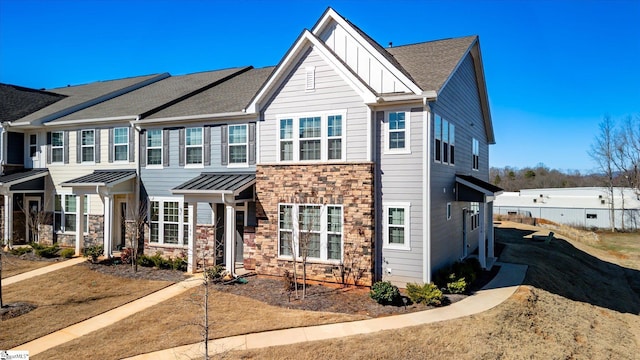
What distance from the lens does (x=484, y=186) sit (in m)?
15.2

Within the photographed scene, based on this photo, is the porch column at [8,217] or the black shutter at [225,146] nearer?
the black shutter at [225,146]

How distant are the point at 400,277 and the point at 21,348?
10.5 m

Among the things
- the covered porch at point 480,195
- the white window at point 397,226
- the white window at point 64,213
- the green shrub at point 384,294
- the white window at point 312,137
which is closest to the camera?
the green shrub at point 384,294

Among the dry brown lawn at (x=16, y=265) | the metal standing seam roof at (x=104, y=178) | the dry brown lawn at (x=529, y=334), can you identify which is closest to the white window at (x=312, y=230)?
the dry brown lawn at (x=529, y=334)

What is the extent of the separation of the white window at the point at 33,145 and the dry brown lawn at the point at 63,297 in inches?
346

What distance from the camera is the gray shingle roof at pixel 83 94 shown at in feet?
67.1

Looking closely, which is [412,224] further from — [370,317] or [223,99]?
[223,99]

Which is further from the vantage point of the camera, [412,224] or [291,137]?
[291,137]

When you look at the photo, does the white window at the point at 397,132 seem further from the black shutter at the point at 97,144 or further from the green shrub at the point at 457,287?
the black shutter at the point at 97,144

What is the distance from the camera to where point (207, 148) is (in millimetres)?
16406

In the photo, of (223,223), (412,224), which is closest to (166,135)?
(223,223)

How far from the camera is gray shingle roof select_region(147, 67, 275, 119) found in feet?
54.5

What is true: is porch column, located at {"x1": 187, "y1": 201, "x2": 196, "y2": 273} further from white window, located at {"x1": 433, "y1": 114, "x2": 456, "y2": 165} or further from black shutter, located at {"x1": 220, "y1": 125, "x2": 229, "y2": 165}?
white window, located at {"x1": 433, "y1": 114, "x2": 456, "y2": 165}

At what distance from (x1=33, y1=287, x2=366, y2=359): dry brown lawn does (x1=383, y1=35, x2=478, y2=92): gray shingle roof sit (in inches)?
329
